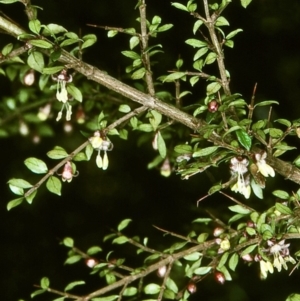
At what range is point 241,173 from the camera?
1.01 m

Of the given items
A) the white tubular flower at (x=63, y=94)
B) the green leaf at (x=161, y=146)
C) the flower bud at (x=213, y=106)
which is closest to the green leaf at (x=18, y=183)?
the white tubular flower at (x=63, y=94)

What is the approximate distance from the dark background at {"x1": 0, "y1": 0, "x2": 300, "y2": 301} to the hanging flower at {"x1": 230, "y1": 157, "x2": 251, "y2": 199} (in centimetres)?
59

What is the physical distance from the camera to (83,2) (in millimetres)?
2094

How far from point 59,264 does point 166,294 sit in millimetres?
1152

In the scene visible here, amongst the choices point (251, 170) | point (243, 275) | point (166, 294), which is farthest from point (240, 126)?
point (243, 275)

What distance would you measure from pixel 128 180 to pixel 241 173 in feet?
4.04

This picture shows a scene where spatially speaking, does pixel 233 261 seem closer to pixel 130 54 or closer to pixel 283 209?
pixel 283 209

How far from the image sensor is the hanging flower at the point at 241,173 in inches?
39.1

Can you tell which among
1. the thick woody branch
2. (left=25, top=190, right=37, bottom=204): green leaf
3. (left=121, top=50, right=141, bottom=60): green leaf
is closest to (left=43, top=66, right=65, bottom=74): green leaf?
the thick woody branch

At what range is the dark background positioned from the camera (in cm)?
196

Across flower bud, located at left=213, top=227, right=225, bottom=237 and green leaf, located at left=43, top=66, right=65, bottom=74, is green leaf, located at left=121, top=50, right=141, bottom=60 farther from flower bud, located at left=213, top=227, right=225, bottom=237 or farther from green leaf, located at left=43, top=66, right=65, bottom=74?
flower bud, located at left=213, top=227, right=225, bottom=237

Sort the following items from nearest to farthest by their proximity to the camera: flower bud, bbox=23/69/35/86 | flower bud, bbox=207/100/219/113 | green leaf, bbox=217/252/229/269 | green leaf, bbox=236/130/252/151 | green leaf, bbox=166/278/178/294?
1. green leaf, bbox=236/130/252/151
2. flower bud, bbox=207/100/219/113
3. green leaf, bbox=217/252/229/269
4. green leaf, bbox=166/278/178/294
5. flower bud, bbox=23/69/35/86

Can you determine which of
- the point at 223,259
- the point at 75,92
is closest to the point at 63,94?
the point at 75,92

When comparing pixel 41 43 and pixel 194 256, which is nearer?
pixel 41 43
